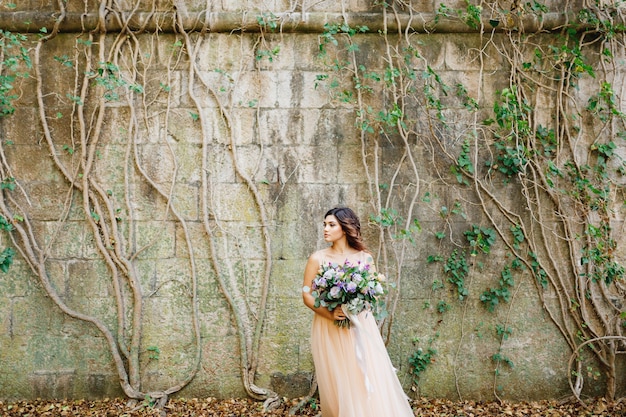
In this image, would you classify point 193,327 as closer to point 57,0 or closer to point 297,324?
point 297,324

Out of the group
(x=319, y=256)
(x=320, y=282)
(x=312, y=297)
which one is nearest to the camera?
(x=320, y=282)

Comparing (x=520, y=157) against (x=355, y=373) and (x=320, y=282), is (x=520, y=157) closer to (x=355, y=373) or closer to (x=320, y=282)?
(x=320, y=282)

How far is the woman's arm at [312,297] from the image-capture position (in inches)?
141

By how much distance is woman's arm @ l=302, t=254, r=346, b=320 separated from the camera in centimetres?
358

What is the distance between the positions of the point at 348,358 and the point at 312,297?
18.4 inches

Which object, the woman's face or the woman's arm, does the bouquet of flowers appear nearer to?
the woman's arm

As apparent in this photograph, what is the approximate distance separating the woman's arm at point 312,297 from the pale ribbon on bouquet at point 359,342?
7cm

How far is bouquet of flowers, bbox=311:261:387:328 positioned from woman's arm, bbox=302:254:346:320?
4 cm

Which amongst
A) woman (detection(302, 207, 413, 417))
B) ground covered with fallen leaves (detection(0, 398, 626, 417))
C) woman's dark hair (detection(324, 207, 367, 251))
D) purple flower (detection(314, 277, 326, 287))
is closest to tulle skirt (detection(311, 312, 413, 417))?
woman (detection(302, 207, 413, 417))

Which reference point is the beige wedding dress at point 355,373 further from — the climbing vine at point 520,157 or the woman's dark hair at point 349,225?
the climbing vine at point 520,157

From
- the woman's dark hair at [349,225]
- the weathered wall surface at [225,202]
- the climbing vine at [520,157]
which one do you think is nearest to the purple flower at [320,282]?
the woman's dark hair at [349,225]

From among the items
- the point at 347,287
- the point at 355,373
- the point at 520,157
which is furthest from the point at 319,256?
the point at 520,157

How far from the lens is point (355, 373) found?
3533 millimetres

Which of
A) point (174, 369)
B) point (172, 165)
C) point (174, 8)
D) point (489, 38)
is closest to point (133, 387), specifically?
point (174, 369)
